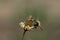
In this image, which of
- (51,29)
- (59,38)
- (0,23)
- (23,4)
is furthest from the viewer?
(23,4)

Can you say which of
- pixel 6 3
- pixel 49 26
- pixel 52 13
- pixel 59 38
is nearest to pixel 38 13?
pixel 49 26

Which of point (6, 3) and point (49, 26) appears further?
point (6, 3)

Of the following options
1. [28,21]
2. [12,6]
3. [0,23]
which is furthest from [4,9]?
[28,21]

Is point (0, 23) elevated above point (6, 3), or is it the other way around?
point (6, 3)

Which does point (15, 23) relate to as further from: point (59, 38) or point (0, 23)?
point (59, 38)

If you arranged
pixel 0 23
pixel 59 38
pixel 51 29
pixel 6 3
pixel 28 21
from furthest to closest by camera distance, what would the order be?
pixel 6 3 < pixel 0 23 < pixel 51 29 < pixel 59 38 < pixel 28 21

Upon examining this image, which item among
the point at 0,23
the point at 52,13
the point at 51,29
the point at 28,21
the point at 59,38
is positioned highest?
the point at 52,13
